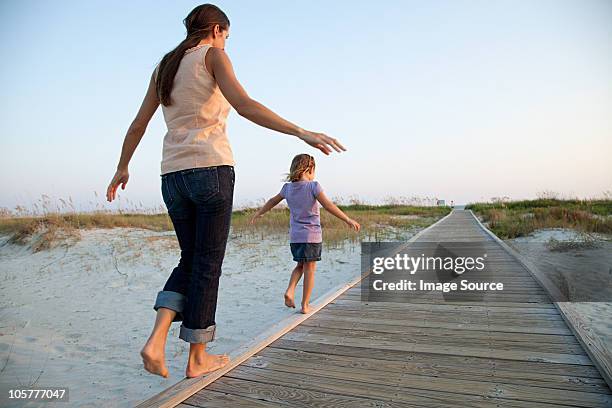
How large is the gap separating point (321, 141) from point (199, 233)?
28.2 inches

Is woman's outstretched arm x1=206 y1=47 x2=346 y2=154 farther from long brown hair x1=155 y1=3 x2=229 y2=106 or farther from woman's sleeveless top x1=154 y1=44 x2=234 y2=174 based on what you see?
long brown hair x1=155 y1=3 x2=229 y2=106

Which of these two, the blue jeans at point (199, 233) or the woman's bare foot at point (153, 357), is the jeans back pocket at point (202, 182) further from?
the woman's bare foot at point (153, 357)

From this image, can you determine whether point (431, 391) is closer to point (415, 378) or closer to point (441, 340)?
point (415, 378)

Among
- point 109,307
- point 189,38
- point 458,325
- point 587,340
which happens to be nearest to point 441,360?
point 458,325

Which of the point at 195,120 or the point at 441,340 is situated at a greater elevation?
the point at 195,120

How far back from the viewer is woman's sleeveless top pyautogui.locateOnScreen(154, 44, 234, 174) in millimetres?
1832

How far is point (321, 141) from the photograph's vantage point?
1.78 meters

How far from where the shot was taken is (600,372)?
198 centimetres

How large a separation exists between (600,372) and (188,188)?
7.22 feet

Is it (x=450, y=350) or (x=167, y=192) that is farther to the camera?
(x=450, y=350)

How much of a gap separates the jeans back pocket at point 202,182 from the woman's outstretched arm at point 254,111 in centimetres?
30

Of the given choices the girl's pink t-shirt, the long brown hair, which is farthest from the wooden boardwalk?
the long brown hair

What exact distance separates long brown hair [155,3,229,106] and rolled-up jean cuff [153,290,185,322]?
2.99 ft

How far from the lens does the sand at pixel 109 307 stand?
3.08 m
